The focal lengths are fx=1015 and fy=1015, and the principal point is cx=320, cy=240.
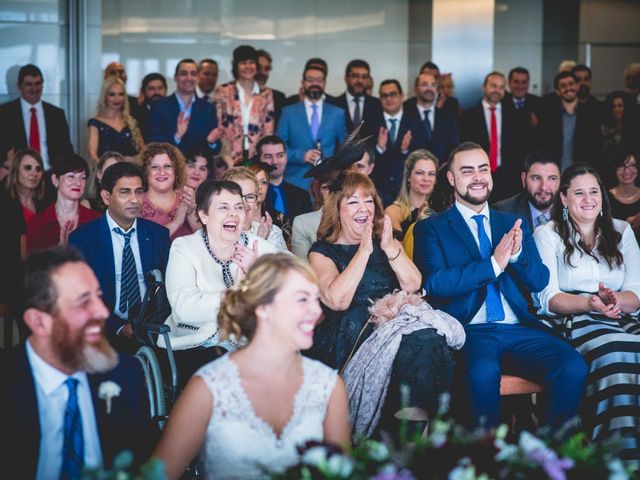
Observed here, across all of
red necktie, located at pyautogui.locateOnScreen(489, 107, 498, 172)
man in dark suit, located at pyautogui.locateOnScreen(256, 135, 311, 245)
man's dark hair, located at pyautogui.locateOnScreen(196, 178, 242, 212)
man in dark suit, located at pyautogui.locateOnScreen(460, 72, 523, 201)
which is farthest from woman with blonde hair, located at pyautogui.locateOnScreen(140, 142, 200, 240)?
red necktie, located at pyautogui.locateOnScreen(489, 107, 498, 172)

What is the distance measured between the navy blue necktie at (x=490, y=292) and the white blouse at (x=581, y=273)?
33 cm

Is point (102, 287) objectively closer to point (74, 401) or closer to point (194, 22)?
point (74, 401)

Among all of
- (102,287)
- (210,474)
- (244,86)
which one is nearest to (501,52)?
(244,86)

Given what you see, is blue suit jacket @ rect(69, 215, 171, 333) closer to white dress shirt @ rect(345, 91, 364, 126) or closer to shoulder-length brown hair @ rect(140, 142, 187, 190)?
shoulder-length brown hair @ rect(140, 142, 187, 190)

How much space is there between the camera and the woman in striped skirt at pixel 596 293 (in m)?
4.88

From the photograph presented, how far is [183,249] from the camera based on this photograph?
5.00 m

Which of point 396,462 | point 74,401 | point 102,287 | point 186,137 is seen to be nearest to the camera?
point 396,462

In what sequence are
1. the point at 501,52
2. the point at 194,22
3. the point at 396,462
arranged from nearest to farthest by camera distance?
the point at 396,462, the point at 194,22, the point at 501,52

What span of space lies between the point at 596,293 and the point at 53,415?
10.7 ft

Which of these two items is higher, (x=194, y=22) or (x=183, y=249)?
(x=194, y=22)

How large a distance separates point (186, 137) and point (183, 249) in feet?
11.9

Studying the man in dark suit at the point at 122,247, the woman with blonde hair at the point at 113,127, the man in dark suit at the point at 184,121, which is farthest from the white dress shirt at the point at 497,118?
the man in dark suit at the point at 122,247

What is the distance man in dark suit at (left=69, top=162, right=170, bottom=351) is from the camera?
5254mm

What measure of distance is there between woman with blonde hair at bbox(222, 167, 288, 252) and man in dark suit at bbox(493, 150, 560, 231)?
154cm
